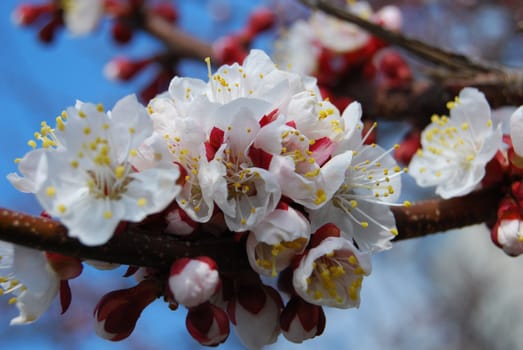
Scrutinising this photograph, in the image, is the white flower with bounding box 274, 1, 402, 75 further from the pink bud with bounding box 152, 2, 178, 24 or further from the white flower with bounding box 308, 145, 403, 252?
the white flower with bounding box 308, 145, 403, 252

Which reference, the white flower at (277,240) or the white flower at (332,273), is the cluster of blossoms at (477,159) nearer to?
the white flower at (332,273)

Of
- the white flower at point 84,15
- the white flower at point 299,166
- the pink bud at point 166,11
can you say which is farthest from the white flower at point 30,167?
the pink bud at point 166,11

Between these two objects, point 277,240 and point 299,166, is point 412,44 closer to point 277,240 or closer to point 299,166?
point 299,166

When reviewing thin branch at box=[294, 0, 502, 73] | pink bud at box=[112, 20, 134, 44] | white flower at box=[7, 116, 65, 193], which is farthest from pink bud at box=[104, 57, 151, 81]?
white flower at box=[7, 116, 65, 193]

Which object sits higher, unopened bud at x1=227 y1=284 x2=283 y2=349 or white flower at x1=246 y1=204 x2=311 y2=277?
white flower at x1=246 y1=204 x2=311 y2=277

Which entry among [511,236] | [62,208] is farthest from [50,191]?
[511,236]
